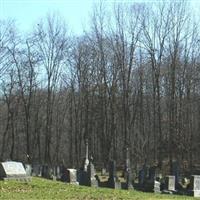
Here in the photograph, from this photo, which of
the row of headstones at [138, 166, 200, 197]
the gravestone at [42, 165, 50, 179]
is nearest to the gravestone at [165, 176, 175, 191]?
the row of headstones at [138, 166, 200, 197]

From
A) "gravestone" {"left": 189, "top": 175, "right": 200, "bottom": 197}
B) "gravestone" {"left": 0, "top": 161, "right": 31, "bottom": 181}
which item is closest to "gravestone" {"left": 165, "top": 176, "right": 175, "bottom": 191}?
"gravestone" {"left": 189, "top": 175, "right": 200, "bottom": 197}

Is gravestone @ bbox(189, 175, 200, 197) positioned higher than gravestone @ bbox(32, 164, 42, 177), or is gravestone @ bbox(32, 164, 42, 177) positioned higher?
gravestone @ bbox(32, 164, 42, 177)

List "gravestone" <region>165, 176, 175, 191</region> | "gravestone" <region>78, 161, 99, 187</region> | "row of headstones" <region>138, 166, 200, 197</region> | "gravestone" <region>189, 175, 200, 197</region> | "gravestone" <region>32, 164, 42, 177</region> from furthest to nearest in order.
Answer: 1. "gravestone" <region>32, 164, 42, 177</region>
2. "gravestone" <region>165, 176, 175, 191</region>
3. "gravestone" <region>78, 161, 99, 187</region>
4. "row of headstones" <region>138, 166, 200, 197</region>
5. "gravestone" <region>189, 175, 200, 197</region>

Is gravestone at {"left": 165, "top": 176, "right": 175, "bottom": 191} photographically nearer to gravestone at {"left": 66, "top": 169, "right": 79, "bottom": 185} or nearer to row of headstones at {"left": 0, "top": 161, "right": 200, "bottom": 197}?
row of headstones at {"left": 0, "top": 161, "right": 200, "bottom": 197}

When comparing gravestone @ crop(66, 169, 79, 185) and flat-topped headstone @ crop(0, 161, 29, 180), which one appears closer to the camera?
flat-topped headstone @ crop(0, 161, 29, 180)

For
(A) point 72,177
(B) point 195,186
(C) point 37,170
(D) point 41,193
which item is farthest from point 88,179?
(C) point 37,170

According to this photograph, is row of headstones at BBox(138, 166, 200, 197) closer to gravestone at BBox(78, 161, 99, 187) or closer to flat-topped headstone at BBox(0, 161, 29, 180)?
gravestone at BBox(78, 161, 99, 187)

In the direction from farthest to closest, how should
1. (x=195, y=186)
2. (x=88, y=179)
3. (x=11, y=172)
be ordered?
(x=88, y=179) → (x=195, y=186) → (x=11, y=172)

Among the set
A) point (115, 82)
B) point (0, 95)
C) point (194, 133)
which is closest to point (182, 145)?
point (194, 133)

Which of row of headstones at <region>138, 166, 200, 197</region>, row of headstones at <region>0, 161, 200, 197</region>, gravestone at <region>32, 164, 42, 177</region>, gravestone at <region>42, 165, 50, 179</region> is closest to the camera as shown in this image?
row of headstones at <region>0, 161, 200, 197</region>

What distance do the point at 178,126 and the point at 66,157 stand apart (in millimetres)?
22035

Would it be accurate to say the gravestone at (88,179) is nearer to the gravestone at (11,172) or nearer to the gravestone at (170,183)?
the gravestone at (11,172)

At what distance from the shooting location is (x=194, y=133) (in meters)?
50.9

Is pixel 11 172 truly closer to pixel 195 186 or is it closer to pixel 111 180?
pixel 111 180
